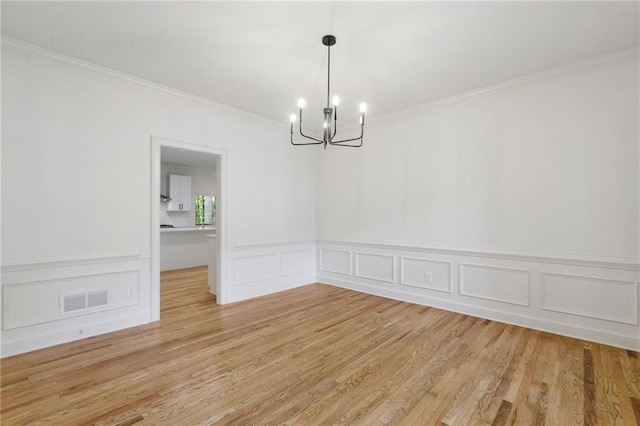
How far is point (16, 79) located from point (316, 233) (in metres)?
4.43

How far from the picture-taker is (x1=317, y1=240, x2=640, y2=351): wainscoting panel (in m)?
2.98

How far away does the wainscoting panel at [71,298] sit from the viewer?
2785 millimetres

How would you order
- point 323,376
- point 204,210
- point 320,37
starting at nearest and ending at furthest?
point 323,376 → point 320,37 → point 204,210

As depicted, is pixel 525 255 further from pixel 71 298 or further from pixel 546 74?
pixel 71 298

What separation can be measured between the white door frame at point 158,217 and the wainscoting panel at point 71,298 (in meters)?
0.09

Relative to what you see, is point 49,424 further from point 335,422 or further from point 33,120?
point 33,120

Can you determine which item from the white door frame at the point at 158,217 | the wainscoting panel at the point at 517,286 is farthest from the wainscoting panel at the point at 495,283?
the white door frame at the point at 158,217

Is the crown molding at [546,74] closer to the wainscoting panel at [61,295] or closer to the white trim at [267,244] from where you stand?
the white trim at [267,244]

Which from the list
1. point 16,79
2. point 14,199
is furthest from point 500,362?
point 16,79

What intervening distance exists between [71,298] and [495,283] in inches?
191

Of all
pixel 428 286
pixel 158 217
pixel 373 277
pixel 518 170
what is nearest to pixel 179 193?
pixel 158 217

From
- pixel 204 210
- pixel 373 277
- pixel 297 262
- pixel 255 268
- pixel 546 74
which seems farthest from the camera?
pixel 204 210

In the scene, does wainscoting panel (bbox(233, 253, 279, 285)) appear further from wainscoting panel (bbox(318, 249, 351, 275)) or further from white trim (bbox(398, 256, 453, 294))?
white trim (bbox(398, 256, 453, 294))

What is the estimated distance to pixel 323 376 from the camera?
8.02 feet
